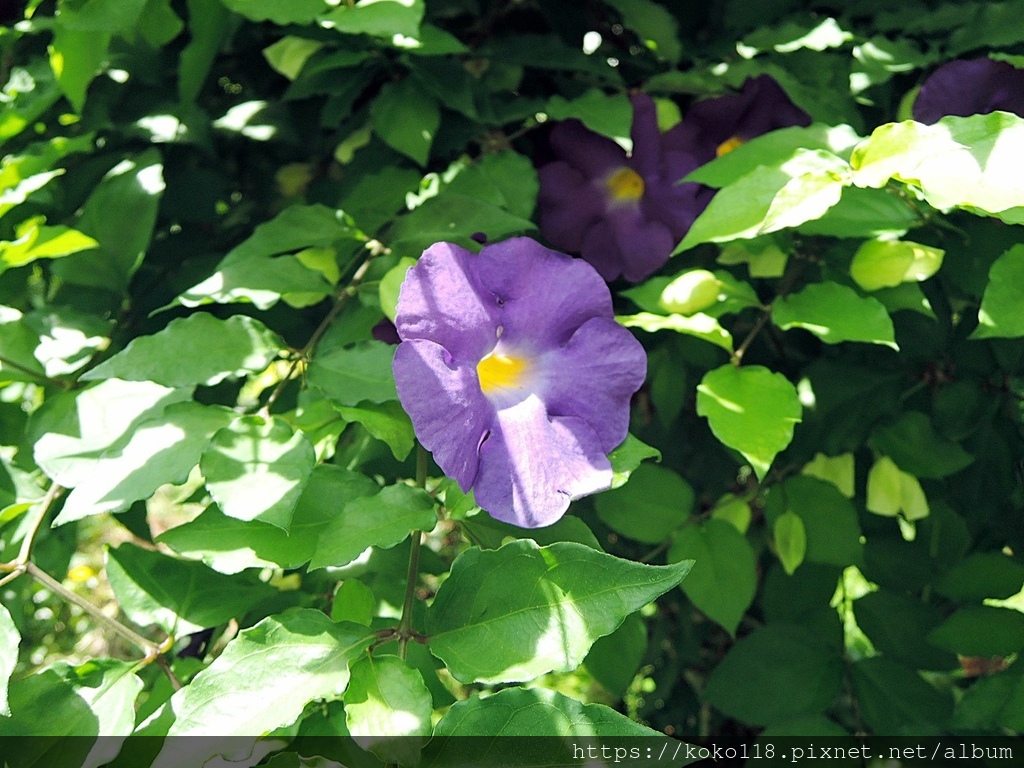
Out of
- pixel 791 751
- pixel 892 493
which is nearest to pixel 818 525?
pixel 892 493

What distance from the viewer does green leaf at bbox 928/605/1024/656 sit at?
3.14ft

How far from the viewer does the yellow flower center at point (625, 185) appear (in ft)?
3.43

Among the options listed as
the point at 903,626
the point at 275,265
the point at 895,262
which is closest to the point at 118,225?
the point at 275,265

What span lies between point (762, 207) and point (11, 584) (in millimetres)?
803

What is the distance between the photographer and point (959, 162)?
2.04ft

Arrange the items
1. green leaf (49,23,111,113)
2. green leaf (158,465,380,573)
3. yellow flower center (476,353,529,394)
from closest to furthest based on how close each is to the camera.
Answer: green leaf (158,465,380,573) → yellow flower center (476,353,529,394) → green leaf (49,23,111,113)

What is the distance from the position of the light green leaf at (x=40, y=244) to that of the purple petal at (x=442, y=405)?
1.48 feet

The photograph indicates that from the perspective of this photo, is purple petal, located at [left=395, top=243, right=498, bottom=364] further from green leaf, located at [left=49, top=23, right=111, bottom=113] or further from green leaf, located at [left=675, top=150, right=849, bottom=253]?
green leaf, located at [left=49, top=23, right=111, bottom=113]

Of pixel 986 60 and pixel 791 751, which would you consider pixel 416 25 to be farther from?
pixel 791 751

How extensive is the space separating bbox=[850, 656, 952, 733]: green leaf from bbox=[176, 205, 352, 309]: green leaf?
2.68 ft

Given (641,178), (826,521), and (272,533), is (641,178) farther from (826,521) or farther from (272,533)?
(272,533)

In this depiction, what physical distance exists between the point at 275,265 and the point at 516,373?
265mm

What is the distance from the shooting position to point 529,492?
0.68 m

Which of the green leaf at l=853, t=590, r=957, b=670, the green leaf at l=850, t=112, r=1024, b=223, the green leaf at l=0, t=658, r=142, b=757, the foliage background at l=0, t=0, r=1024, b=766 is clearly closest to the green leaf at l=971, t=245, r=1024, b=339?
the foliage background at l=0, t=0, r=1024, b=766
